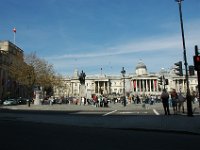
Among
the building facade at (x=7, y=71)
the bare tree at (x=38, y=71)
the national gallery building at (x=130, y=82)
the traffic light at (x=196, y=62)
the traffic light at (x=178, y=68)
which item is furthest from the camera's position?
the national gallery building at (x=130, y=82)

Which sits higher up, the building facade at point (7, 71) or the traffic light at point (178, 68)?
the building facade at point (7, 71)

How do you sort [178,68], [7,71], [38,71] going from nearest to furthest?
[178,68] < [38,71] < [7,71]

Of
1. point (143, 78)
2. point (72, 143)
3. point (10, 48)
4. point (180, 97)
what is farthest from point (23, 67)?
point (143, 78)

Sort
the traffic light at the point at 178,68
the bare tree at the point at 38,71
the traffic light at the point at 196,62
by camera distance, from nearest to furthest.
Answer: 1. the traffic light at the point at 196,62
2. the traffic light at the point at 178,68
3. the bare tree at the point at 38,71

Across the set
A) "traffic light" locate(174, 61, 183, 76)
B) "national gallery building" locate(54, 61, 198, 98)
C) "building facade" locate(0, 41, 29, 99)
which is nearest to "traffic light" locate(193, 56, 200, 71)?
"traffic light" locate(174, 61, 183, 76)

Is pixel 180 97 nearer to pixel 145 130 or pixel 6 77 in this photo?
pixel 145 130

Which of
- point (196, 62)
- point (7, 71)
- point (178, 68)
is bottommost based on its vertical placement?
point (196, 62)

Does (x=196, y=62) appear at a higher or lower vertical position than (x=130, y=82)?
lower

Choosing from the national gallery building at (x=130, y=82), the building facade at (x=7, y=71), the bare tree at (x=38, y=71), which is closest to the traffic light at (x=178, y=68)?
the bare tree at (x=38, y=71)

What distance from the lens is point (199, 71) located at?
19500mm

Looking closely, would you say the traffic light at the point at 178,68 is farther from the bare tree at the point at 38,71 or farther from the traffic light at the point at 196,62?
the bare tree at the point at 38,71

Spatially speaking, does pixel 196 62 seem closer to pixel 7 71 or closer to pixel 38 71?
pixel 38 71

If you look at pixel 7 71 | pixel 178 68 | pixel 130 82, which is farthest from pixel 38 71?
pixel 130 82

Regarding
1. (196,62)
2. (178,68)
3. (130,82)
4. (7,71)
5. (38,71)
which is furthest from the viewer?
(130,82)
